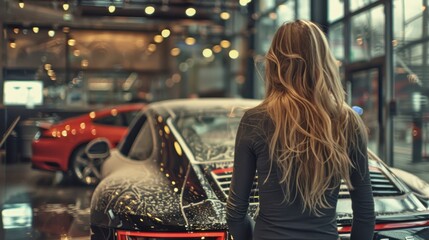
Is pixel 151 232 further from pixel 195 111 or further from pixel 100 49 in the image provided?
pixel 100 49

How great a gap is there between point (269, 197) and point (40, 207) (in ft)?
15.3

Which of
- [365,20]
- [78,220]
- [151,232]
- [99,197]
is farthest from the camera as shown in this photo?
[365,20]

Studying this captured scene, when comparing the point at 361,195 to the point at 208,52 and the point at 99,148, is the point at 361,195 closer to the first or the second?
the point at 99,148

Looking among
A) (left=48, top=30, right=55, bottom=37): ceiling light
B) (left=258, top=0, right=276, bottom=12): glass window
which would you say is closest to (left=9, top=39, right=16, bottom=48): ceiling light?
(left=48, top=30, right=55, bottom=37): ceiling light

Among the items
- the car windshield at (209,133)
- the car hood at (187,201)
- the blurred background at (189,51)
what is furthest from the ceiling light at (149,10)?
the car hood at (187,201)

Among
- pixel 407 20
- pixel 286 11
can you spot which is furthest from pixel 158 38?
pixel 407 20

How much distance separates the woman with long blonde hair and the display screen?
12.6 feet

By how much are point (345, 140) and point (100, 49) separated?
14.6 m

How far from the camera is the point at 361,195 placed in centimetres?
171

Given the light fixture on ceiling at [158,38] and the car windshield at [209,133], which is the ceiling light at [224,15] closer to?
the light fixture on ceiling at [158,38]

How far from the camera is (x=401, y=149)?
6.83 m

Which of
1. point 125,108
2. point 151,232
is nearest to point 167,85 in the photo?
point 125,108

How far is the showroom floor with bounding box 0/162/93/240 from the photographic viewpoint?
441 cm

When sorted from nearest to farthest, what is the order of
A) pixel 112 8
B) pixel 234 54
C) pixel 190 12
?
pixel 112 8, pixel 190 12, pixel 234 54
